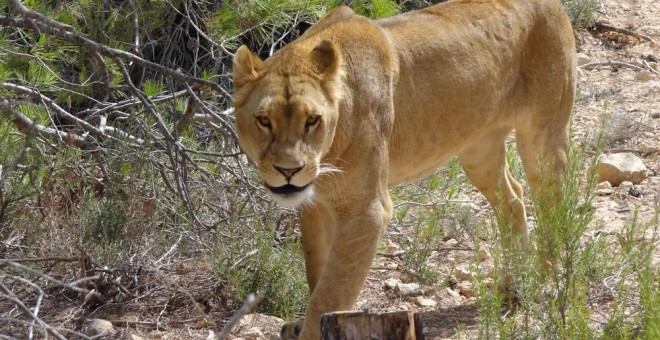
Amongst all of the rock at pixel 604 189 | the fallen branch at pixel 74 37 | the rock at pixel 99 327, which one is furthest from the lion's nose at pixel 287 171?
the rock at pixel 604 189

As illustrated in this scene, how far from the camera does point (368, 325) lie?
398cm

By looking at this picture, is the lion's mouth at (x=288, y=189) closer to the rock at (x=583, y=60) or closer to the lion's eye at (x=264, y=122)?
the lion's eye at (x=264, y=122)

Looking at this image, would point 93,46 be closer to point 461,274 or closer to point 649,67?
point 461,274

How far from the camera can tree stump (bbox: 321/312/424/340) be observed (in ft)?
13.0

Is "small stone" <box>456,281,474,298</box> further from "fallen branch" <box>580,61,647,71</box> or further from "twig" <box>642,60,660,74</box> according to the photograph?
→ "twig" <box>642,60,660,74</box>

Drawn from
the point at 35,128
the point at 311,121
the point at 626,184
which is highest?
the point at 311,121

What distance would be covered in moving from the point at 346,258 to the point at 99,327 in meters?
1.28

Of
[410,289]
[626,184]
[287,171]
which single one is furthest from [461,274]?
[287,171]

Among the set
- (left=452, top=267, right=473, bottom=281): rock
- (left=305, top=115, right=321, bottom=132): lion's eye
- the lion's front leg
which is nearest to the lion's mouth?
(left=305, top=115, right=321, bottom=132): lion's eye

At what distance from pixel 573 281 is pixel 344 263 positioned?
3.40ft

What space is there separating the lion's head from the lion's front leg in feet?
0.93

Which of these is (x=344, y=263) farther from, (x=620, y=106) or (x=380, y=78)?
(x=620, y=106)

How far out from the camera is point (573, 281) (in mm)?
5020

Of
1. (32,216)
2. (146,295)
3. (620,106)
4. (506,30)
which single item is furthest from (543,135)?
(620,106)
